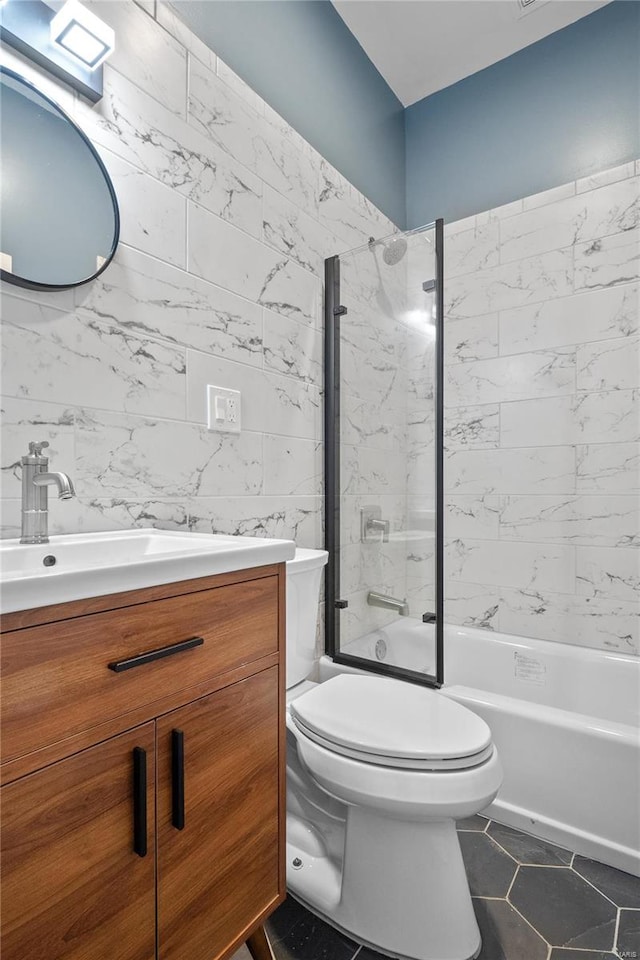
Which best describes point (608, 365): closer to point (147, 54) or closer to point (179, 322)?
point (179, 322)

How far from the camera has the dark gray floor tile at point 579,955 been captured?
1175mm

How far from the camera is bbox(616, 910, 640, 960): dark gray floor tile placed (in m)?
1.19

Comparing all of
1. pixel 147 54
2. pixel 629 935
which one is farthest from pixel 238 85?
pixel 629 935

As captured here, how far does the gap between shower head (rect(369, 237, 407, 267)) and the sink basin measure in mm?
1350

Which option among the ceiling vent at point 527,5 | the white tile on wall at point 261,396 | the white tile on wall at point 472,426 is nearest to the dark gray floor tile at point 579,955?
the white tile on wall at point 261,396

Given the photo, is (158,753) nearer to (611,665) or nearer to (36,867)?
(36,867)

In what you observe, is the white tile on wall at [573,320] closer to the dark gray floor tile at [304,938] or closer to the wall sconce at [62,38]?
the wall sconce at [62,38]

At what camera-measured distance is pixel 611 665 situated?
2014mm

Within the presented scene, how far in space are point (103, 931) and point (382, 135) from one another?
9.84ft

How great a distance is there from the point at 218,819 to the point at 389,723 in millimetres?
528

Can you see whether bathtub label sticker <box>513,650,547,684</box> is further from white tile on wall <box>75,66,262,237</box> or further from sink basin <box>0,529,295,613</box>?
white tile on wall <box>75,66,262,237</box>

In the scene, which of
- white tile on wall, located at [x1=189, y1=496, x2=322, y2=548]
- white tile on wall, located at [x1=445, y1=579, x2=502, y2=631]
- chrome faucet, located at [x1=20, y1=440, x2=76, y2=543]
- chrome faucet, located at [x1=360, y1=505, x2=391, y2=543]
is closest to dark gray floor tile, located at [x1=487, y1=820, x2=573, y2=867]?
white tile on wall, located at [x1=445, y1=579, x2=502, y2=631]

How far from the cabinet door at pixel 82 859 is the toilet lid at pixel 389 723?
1.85 feet

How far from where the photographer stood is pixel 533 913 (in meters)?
1.31
